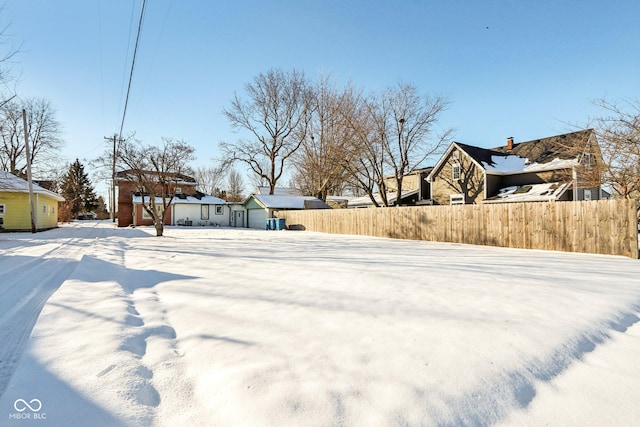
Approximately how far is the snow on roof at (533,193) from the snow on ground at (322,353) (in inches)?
596

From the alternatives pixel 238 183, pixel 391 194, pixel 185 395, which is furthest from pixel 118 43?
pixel 238 183

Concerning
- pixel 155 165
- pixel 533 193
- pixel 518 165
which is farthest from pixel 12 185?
pixel 518 165

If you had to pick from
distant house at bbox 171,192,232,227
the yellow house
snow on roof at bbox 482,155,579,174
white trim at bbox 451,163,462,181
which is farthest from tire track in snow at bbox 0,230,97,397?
distant house at bbox 171,192,232,227

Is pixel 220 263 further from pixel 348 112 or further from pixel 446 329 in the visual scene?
pixel 348 112

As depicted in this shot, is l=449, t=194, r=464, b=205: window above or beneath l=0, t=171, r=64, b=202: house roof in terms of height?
beneath

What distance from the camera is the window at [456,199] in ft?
74.7

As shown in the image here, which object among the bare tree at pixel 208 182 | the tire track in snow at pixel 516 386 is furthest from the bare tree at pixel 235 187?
the tire track in snow at pixel 516 386

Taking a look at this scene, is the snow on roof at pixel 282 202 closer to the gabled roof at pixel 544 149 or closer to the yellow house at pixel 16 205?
the yellow house at pixel 16 205

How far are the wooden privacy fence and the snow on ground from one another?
16.4 feet

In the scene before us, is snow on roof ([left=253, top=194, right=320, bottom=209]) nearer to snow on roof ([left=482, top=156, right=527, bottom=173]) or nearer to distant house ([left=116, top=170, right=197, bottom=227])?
distant house ([left=116, top=170, right=197, bottom=227])

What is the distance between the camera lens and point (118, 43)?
10.9 meters

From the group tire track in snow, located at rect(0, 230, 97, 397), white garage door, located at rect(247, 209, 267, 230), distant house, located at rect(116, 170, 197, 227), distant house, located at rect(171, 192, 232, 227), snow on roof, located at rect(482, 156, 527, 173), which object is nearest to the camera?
tire track in snow, located at rect(0, 230, 97, 397)

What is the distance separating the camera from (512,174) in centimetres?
2130

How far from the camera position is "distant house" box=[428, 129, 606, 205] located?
18.5 metres
